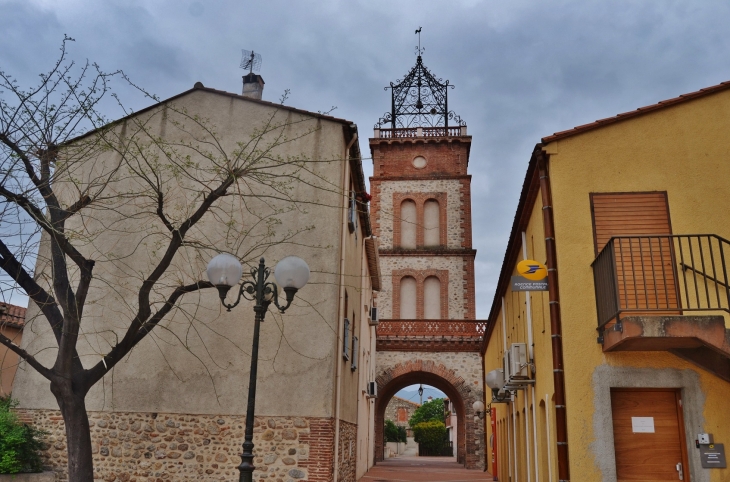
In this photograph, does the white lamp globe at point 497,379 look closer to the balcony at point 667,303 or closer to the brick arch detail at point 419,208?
the balcony at point 667,303

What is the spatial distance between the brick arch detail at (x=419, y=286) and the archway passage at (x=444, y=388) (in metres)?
3.00

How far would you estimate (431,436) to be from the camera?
51.1 metres

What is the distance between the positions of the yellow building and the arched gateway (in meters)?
17.9

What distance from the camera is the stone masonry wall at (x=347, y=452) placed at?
1222 centimetres

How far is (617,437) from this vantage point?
8336 mm

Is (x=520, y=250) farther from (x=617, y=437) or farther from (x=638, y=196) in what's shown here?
(x=617, y=437)

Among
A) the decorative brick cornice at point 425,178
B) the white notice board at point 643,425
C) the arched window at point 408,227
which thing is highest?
the decorative brick cornice at point 425,178

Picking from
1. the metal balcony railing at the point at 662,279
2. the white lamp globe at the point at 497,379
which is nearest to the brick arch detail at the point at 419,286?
the white lamp globe at the point at 497,379

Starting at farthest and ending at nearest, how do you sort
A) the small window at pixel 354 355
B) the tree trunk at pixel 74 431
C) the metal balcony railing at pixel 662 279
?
the small window at pixel 354 355
the tree trunk at pixel 74 431
the metal balcony railing at pixel 662 279

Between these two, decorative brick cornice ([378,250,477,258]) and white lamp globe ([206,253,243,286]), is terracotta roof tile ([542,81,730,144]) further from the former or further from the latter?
decorative brick cornice ([378,250,477,258])

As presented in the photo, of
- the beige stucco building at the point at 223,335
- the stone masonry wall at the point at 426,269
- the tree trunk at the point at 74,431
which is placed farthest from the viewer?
the stone masonry wall at the point at 426,269

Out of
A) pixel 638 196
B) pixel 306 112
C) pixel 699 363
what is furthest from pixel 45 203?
pixel 699 363

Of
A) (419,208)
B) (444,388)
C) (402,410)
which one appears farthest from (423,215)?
(402,410)

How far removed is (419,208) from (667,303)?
24.9 metres
